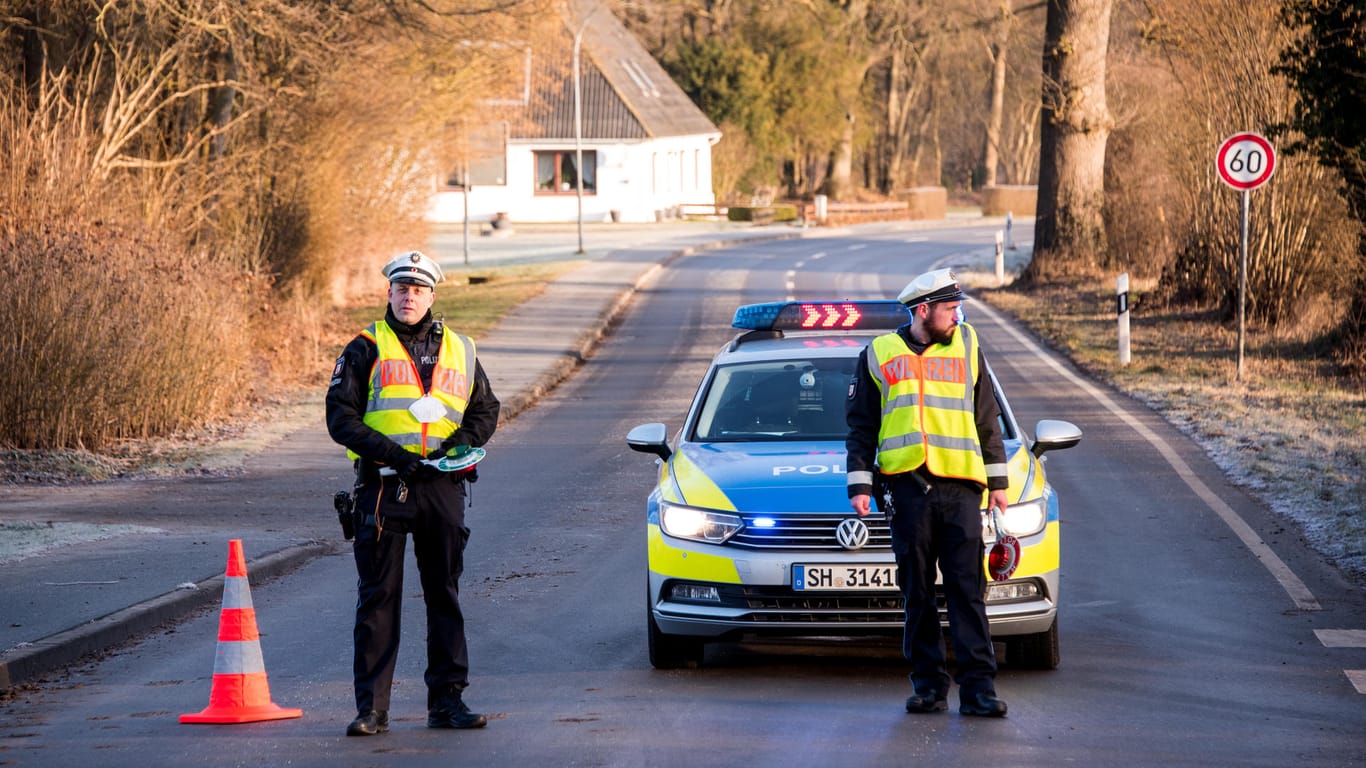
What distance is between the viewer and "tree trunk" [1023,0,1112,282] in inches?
1308

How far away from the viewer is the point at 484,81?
33344 millimetres

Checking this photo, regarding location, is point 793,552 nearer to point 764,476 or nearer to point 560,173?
point 764,476

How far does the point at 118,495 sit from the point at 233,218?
37.4 ft

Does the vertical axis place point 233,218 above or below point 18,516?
above

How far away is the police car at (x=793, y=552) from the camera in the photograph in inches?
283

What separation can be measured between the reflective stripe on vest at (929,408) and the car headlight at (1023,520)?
768 millimetres

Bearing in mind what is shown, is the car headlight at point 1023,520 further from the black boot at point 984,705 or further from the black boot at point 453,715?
the black boot at point 453,715

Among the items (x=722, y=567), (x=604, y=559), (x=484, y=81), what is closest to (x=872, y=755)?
(x=722, y=567)

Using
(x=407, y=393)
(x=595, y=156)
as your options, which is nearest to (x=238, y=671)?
(x=407, y=393)

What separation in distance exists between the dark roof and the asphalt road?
5561 centimetres

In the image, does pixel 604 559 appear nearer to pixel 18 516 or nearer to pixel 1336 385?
pixel 18 516

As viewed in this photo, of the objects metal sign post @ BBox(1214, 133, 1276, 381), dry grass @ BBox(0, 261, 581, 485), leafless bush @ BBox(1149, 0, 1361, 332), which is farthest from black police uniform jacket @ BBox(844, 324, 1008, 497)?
leafless bush @ BBox(1149, 0, 1361, 332)

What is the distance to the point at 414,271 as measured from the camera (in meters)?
6.52

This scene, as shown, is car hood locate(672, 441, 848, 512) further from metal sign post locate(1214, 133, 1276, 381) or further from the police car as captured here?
metal sign post locate(1214, 133, 1276, 381)
